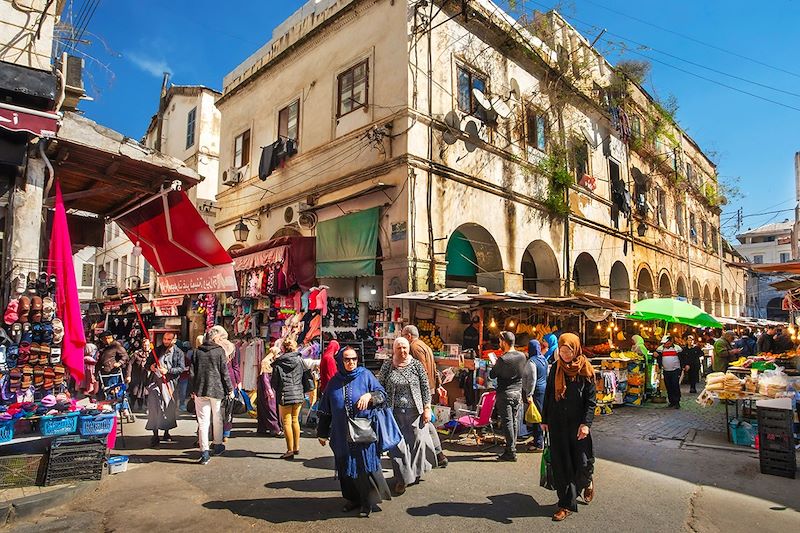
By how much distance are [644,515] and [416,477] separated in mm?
2400

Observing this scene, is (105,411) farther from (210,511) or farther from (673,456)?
(673,456)

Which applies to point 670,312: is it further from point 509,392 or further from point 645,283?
point 645,283

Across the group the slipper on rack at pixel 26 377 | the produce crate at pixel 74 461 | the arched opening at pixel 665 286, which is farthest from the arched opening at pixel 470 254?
the arched opening at pixel 665 286

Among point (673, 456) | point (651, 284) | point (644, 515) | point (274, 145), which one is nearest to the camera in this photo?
point (644, 515)

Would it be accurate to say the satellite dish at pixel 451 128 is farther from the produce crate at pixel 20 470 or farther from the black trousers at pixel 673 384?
the produce crate at pixel 20 470

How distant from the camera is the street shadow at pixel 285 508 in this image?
4750 millimetres

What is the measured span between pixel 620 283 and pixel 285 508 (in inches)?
710

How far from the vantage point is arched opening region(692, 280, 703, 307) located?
87.3ft

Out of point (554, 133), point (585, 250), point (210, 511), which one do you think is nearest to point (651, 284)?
point (585, 250)

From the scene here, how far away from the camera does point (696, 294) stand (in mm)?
27031

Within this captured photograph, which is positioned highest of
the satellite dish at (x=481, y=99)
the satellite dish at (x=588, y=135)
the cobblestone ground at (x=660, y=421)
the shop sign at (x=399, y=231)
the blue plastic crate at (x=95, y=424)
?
the satellite dish at (x=588, y=135)

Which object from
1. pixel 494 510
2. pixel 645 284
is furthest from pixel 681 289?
pixel 494 510

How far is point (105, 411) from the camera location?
6105mm

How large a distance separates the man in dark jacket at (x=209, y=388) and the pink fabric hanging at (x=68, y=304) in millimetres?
1417
